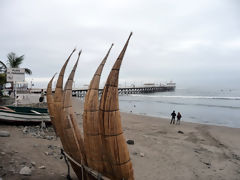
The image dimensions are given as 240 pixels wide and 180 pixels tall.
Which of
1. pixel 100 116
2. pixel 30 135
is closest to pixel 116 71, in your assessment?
pixel 100 116

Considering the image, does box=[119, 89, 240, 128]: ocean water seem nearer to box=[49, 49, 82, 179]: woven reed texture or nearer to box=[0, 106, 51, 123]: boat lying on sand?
box=[0, 106, 51, 123]: boat lying on sand

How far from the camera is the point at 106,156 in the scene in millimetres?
3443

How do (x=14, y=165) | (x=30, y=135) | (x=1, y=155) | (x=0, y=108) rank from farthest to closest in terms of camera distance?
(x=0, y=108) → (x=30, y=135) → (x=1, y=155) → (x=14, y=165)

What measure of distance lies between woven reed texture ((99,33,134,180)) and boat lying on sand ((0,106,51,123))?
28.3ft

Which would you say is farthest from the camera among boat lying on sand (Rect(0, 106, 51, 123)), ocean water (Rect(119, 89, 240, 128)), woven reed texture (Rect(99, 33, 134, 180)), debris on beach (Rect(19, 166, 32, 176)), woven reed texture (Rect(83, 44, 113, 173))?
ocean water (Rect(119, 89, 240, 128))

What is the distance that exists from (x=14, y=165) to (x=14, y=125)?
6.24 m

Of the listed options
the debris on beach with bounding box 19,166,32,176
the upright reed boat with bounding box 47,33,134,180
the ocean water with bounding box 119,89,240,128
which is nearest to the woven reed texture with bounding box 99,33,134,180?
the upright reed boat with bounding box 47,33,134,180

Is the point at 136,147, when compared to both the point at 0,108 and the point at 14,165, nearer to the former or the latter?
the point at 14,165

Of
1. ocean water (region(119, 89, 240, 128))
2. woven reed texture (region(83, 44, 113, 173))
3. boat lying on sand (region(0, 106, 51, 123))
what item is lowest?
ocean water (region(119, 89, 240, 128))

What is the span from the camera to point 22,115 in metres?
10.5

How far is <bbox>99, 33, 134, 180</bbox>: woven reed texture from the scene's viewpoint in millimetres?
3285

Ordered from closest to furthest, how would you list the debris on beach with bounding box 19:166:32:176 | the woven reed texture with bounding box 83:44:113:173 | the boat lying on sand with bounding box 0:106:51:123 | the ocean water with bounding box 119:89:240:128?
the woven reed texture with bounding box 83:44:113:173, the debris on beach with bounding box 19:166:32:176, the boat lying on sand with bounding box 0:106:51:123, the ocean water with bounding box 119:89:240:128

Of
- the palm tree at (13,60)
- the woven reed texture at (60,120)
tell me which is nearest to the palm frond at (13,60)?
the palm tree at (13,60)

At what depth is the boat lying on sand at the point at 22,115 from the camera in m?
10.0
